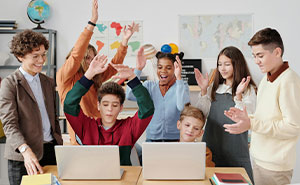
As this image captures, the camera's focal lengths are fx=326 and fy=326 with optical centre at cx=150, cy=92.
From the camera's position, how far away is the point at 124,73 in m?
1.79

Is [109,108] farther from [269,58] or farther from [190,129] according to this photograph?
[269,58]

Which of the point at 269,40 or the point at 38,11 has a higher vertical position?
the point at 38,11

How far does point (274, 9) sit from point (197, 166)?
2761 mm

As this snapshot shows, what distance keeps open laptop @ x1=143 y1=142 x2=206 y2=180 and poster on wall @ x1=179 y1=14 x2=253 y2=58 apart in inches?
94.8

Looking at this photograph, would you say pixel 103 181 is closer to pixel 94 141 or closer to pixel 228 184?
pixel 94 141

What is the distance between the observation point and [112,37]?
12.7ft

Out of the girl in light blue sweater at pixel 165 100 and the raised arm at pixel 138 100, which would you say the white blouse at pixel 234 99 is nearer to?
the girl in light blue sweater at pixel 165 100

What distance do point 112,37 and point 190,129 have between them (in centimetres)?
214

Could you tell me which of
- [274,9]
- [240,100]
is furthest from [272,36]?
[274,9]

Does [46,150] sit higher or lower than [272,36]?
lower

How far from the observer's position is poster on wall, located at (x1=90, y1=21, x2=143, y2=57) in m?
3.82

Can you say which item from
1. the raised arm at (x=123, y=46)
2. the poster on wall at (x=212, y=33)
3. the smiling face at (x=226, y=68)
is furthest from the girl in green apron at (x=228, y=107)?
the poster on wall at (x=212, y=33)

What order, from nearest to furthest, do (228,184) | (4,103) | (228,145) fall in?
1. (228,184)
2. (4,103)
3. (228,145)

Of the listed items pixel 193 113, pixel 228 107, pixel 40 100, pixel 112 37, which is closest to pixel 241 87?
pixel 228 107
